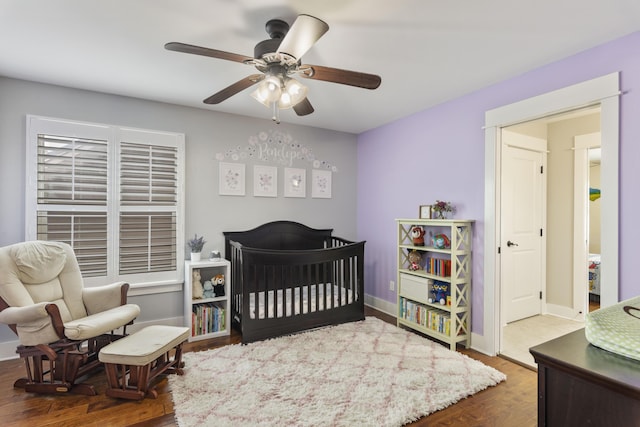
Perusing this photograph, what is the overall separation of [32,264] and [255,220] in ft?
6.58

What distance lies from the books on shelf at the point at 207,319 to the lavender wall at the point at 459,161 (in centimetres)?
198

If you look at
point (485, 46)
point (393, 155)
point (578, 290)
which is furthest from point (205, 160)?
point (578, 290)

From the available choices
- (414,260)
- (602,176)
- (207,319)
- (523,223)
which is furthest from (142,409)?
(523,223)

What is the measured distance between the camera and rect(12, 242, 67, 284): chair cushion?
2.29 metres

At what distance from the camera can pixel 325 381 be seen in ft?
7.43

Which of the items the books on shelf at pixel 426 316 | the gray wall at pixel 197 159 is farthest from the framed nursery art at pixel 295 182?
the books on shelf at pixel 426 316

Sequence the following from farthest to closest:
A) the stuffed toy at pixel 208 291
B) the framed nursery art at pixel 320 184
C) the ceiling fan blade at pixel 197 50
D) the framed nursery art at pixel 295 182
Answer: the framed nursery art at pixel 320 184 → the framed nursery art at pixel 295 182 → the stuffed toy at pixel 208 291 → the ceiling fan blade at pixel 197 50

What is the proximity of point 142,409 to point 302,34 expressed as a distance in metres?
2.34

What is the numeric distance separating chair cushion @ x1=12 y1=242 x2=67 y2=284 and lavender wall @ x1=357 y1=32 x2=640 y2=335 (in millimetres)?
3243

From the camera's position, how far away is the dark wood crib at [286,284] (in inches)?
115

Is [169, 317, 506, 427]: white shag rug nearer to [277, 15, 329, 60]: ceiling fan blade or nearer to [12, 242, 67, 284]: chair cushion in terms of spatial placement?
[12, 242, 67, 284]: chair cushion

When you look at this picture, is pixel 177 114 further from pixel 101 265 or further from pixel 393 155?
pixel 393 155

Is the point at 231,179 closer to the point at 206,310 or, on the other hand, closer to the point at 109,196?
the point at 109,196

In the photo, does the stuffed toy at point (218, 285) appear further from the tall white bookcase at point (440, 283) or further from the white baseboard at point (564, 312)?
the white baseboard at point (564, 312)
